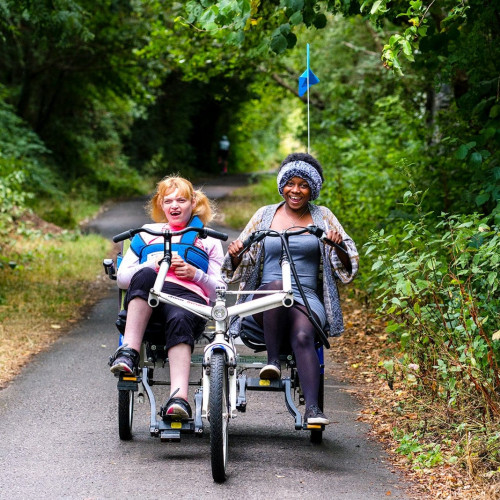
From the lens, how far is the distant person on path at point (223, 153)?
43344mm

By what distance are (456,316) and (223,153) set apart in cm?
3916

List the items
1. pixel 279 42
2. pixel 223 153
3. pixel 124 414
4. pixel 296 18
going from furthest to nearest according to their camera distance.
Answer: pixel 223 153 < pixel 279 42 < pixel 296 18 < pixel 124 414

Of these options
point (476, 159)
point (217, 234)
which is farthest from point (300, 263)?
point (476, 159)

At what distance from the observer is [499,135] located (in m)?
7.23

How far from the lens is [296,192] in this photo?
592 cm

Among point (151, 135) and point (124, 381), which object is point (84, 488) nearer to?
point (124, 381)

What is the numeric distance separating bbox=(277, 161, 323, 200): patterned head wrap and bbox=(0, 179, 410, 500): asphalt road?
1.64m

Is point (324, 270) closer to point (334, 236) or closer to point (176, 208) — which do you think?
point (334, 236)

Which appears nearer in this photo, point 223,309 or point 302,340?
point 223,309

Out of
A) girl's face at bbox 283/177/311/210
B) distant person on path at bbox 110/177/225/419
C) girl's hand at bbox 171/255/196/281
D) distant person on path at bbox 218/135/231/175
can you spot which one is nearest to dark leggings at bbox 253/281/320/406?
distant person on path at bbox 110/177/225/419

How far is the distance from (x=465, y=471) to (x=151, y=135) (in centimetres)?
3432

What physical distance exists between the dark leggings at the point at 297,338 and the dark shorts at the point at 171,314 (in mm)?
433

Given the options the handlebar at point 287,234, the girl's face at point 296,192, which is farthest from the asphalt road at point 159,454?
the girl's face at point 296,192

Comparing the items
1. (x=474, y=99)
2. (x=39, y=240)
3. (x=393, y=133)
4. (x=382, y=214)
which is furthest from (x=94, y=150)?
(x=474, y=99)
